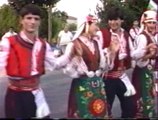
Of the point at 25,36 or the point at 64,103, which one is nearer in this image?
the point at 25,36

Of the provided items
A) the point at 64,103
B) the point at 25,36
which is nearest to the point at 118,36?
the point at 25,36

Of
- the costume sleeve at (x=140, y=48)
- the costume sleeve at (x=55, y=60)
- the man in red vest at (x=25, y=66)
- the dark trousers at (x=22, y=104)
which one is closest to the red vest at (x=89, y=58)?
the costume sleeve at (x=55, y=60)

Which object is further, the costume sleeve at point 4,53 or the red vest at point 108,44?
the red vest at point 108,44

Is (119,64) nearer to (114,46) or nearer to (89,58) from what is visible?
(114,46)

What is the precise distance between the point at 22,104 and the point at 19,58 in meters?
0.44

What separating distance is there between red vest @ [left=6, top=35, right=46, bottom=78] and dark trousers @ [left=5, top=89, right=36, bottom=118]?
202mm

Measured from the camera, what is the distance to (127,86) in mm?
7145

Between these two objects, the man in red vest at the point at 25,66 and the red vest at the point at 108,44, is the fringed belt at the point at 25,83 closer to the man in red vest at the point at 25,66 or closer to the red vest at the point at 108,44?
the man in red vest at the point at 25,66

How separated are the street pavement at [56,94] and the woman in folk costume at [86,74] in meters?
2.11

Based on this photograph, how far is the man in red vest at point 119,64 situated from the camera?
7055 mm

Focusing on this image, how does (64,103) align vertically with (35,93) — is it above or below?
below

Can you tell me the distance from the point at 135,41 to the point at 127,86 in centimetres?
53

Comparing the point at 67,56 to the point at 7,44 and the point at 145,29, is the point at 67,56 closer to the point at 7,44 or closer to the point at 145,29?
the point at 7,44

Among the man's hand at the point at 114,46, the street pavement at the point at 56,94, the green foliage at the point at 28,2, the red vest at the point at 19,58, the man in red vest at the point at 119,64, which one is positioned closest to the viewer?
the red vest at the point at 19,58
